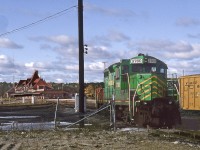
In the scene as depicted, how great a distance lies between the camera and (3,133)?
16.4 metres

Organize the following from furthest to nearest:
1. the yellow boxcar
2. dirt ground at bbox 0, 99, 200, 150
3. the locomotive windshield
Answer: the locomotive windshield < the yellow boxcar < dirt ground at bbox 0, 99, 200, 150

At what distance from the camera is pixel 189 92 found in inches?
926

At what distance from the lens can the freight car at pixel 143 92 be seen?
22.1m

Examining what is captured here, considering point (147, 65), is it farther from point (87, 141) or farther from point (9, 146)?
point (9, 146)

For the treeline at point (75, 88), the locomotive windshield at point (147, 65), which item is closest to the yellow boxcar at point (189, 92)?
the locomotive windshield at point (147, 65)

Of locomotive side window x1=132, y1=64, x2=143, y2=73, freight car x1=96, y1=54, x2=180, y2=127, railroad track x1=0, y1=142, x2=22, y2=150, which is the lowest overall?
railroad track x1=0, y1=142, x2=22, y2=150

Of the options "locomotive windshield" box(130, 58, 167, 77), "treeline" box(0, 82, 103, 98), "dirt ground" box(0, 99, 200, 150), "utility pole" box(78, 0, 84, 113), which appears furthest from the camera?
"treeline" box(0, 82, 103, 98)

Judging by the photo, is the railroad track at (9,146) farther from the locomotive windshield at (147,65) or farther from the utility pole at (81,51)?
the locomotive windshield at (147,65)

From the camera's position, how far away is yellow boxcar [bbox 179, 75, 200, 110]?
22984mm

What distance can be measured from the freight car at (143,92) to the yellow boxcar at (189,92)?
0.97 metres

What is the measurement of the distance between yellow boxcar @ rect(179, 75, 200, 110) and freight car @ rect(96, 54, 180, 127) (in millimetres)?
970

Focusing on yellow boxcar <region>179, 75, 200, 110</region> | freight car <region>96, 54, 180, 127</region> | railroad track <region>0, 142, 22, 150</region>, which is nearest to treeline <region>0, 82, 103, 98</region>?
freight car <region>96, 54, 180, 127</region>

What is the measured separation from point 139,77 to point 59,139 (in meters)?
10.5

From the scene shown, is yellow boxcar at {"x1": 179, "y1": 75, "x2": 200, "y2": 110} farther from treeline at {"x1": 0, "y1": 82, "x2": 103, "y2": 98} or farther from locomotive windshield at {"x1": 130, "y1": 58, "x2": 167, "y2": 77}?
treeline at {"x1": 0, "y1": 82, "x2": 103, "y2": 98}
